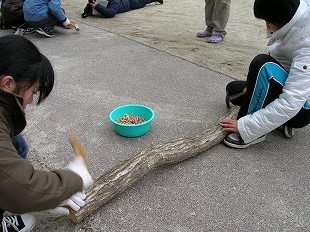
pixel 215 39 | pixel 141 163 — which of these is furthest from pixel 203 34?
pixel 141 163

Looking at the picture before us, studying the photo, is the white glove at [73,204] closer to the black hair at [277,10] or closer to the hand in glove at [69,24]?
the black hair at [277,10]

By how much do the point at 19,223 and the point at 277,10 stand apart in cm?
180

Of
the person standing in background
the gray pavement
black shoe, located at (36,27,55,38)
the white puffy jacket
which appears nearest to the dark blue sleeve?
black shoe, located at (36,27,55,38)

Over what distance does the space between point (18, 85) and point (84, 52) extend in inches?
113

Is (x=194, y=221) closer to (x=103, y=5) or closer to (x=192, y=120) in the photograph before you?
(x=192, y=120)

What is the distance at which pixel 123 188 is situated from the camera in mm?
1645

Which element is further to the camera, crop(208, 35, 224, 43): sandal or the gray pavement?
crop(208, 35, 224, 43): sandal

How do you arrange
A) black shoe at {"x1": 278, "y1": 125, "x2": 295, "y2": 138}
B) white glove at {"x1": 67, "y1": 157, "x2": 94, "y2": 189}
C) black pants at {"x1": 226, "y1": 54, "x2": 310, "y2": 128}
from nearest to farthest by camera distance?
white glove at {"x1": 67, "y1": 157, "x2": 94, "y2": 189} < black pants at {"x1": 226, "y1": 54, "x2": 310, "y2": 128} < black shoe at {"x1": 278, "y1": 125, "x2": 295, "y2": 138}

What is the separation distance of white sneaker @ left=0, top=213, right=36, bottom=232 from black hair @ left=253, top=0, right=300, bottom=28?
1.72m

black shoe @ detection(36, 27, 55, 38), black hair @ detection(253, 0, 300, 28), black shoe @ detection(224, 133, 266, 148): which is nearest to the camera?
black hair @ detection(253, 0, 300, 28)

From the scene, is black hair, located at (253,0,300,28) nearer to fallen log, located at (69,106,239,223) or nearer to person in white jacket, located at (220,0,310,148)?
person in white jacket, located at (220,0,310,148)

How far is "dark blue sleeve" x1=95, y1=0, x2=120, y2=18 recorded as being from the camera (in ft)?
18.3

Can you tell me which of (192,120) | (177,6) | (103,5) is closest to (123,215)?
(192,120)

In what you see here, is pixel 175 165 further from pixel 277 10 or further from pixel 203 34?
pixel 203 34
